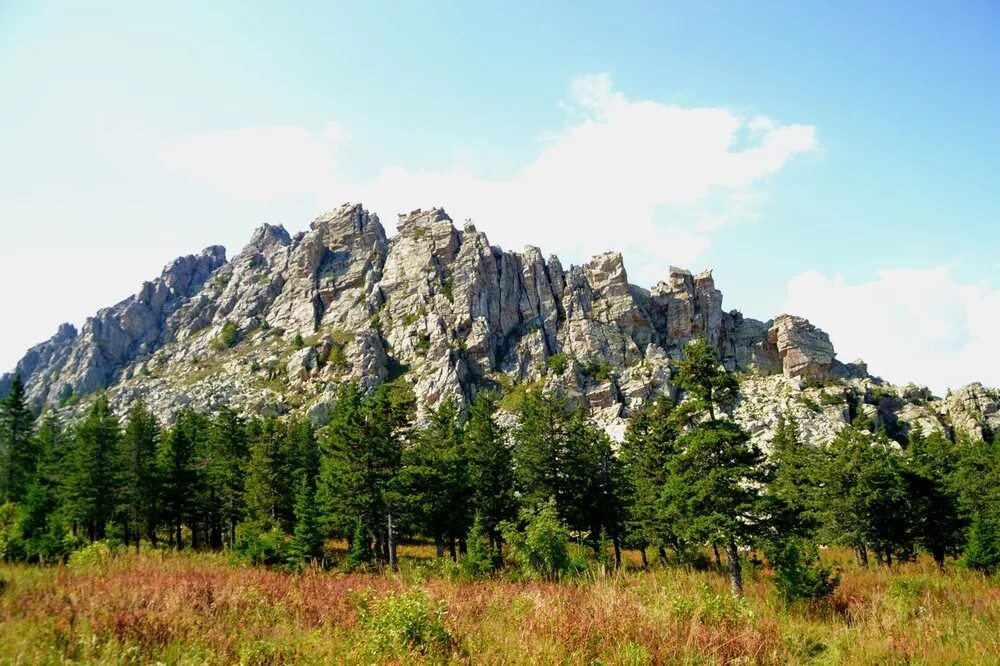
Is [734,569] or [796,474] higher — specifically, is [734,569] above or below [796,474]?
above

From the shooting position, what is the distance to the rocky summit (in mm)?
117438

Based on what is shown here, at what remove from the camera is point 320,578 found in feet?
38.9

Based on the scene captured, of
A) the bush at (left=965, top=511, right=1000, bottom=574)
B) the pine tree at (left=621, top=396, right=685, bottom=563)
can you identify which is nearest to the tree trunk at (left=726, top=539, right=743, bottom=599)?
the pine tree at (left=621, top=396, right=685, bottom=563)

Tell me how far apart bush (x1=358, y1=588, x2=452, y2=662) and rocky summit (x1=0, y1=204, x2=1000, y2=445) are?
98305 mm

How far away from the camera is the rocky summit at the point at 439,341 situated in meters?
117

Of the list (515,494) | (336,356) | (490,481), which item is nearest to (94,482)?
(490,481)

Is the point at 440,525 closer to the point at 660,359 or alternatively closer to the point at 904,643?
the point at 904,643

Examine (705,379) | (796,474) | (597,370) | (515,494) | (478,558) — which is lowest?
(478,558)

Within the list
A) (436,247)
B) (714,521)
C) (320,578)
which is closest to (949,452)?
(714,521)

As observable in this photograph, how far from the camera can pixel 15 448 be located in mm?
57406

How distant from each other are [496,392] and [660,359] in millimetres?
43721

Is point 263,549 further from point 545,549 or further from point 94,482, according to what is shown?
point 94,482

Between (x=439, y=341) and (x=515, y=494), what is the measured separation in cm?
9225

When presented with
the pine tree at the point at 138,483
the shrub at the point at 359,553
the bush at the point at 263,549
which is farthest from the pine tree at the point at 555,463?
the pine tree at the point at 138,483
